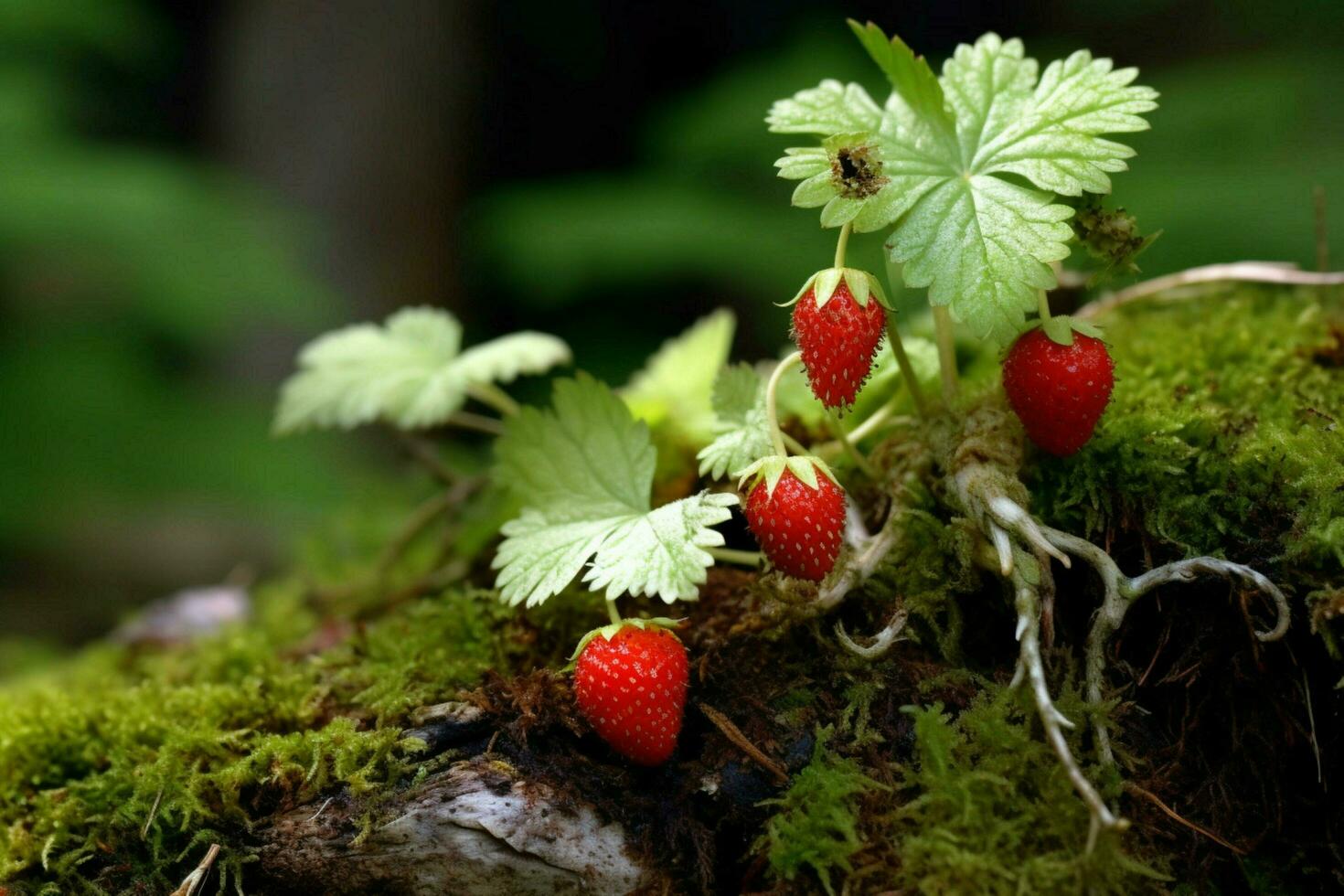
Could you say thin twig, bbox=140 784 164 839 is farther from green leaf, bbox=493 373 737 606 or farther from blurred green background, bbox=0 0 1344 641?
blurred green background, bbox=0 0 1344 641

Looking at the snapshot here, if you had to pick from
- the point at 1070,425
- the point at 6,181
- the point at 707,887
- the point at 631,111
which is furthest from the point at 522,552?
the point at 631,111

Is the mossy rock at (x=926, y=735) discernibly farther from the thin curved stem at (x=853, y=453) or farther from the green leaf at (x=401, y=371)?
the green leaf at (x=401, y=371)

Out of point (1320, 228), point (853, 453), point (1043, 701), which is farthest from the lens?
point (1320, 228)

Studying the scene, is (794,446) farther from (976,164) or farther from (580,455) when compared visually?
(976,164)

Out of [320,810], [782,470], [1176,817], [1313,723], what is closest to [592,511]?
[782,470]

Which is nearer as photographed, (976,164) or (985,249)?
(985,249)

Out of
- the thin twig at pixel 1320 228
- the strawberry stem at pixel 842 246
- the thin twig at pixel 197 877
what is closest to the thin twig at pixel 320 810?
the thin twig at pixel 197 877

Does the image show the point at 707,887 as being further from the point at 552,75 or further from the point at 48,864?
the point at 552,75

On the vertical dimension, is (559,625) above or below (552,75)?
below
